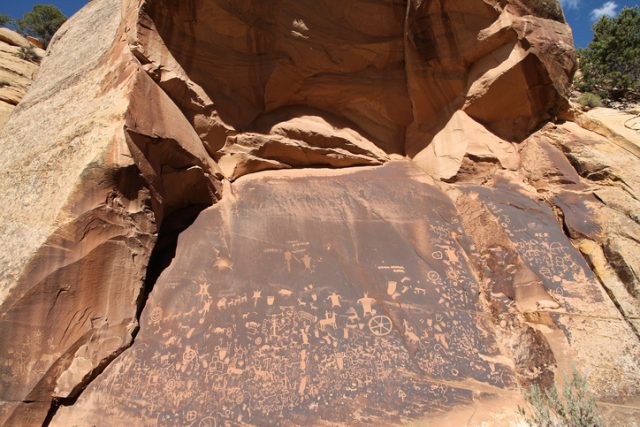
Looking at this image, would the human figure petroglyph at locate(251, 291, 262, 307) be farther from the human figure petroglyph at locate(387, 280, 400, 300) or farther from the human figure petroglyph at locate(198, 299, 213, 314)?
the human figure petroglyph at locate(387, 280, 400, 300)

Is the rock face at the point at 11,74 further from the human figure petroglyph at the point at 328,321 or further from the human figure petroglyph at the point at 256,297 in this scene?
the human figure petroglyph at the point at 328,321

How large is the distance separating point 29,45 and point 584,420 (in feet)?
49.7

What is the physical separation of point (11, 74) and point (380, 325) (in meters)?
10.6

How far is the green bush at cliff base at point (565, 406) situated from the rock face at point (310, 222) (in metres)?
0.14

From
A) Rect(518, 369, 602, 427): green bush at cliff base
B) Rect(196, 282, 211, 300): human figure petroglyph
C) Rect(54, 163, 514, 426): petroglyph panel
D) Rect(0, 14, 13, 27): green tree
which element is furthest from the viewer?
Rect(0, 14, 13, 27): green tree

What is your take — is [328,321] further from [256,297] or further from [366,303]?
[256,297]

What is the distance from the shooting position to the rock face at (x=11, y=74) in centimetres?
898

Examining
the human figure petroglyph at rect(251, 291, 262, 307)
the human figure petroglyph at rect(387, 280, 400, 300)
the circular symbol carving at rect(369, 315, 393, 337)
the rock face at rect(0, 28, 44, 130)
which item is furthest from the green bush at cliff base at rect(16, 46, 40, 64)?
the circular symbol carving at rect(369, 315, 393, 337)

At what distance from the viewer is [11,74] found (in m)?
9.80

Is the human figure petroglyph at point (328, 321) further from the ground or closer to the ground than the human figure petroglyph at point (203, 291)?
closer to the ground

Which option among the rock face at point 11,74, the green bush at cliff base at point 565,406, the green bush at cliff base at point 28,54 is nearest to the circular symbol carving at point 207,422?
the green bush at cliff base at point 565,406

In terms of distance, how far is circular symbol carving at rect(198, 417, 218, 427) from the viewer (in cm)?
365

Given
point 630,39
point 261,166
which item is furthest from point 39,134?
point 630,39

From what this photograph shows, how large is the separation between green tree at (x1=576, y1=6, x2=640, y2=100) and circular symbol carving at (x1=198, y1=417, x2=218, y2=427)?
13657 millimetres
